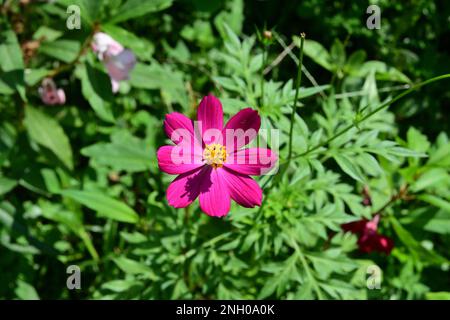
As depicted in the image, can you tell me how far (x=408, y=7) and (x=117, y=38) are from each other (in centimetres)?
123

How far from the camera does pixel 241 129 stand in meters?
1.17

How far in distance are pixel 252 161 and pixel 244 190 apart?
72mm

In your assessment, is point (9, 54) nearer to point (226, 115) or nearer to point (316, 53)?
point (226, 115)

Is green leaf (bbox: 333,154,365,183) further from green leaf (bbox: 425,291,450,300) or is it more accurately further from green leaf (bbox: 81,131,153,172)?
green leaf (bbox: 81,131,153,172)

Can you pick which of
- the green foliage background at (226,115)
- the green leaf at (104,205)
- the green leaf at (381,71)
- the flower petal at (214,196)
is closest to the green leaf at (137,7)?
the green foliage background at (226,115)

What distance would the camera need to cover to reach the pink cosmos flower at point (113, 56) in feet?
5.50

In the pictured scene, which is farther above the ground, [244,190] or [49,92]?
[49,92]

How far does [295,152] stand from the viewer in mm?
1428

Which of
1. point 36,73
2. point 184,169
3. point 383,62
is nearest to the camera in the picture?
point 184,169

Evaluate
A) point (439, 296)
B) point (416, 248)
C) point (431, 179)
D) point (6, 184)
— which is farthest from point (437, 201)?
point (6, 184)

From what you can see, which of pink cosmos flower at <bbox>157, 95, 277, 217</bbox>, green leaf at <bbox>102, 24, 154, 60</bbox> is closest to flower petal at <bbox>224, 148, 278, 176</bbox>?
pink cosmos flower at <bbox>157, 95, 277, 217</bbox>

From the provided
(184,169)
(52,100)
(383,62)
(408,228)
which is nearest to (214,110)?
(184,169)

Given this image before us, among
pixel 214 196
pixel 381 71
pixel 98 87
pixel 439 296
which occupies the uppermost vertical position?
pixel 381 71

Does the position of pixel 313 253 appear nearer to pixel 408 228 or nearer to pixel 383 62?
pixel 408 228
